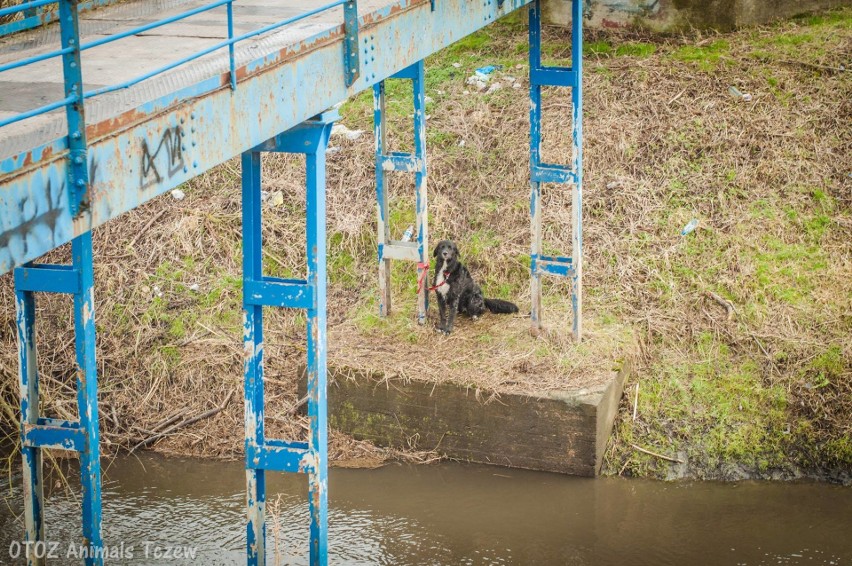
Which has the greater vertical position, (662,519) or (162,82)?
(162,82)

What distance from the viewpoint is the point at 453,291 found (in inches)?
357

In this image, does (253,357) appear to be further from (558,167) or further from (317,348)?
(558,167)

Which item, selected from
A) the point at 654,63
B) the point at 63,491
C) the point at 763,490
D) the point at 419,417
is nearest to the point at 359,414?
the point at 419,417

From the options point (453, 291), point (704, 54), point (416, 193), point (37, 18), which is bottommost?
point (453, 291)

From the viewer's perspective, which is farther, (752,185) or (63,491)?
(752,185)

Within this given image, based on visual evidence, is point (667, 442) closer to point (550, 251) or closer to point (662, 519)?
point (662, 519)

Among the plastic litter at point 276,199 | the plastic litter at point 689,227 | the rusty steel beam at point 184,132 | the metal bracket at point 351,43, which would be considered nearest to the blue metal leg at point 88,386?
the rusty steel beam at point 184,132

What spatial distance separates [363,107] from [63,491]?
230 inches

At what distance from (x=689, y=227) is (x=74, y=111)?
7682 mm

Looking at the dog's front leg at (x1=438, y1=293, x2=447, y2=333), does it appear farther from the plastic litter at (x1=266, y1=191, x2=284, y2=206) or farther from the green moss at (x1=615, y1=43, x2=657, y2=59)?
the green moss at (x1=615, y1=43, x2=657, y2=59)

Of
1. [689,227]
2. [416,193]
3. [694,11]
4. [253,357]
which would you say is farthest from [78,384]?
[694,11]

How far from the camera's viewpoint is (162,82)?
4.29 m

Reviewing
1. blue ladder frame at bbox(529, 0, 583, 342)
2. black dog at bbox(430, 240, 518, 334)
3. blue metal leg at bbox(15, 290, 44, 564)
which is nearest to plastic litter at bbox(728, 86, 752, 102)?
blue ladder frame at bbox(529, 0, 583, 342)

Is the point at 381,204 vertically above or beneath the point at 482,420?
above
